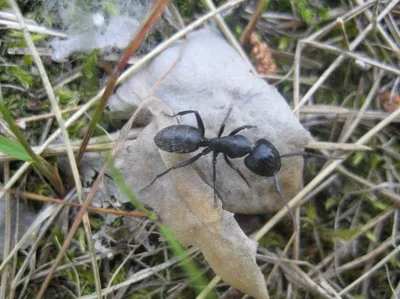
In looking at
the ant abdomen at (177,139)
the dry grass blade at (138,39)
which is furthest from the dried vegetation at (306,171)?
the dry grass blade at (138,39)

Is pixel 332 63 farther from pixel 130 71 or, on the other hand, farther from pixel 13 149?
pixel 13 149

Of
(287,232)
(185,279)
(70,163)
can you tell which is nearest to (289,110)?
(287,232)

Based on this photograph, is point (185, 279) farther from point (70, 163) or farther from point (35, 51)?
point (35, 51)

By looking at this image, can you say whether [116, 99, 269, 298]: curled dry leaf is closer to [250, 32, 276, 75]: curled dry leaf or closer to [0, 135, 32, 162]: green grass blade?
[0, 135, 32, 162]: green grass blade

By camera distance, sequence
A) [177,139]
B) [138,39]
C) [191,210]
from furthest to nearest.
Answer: [177,139]
[191,210]
[138,39]

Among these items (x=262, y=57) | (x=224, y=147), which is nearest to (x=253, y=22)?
(x=262, y=57)

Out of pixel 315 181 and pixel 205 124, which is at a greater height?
pixel 205 124

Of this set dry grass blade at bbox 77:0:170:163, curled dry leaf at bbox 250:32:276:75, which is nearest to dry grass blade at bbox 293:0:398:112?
curled dry leaf at bbox 250:32:276:75
